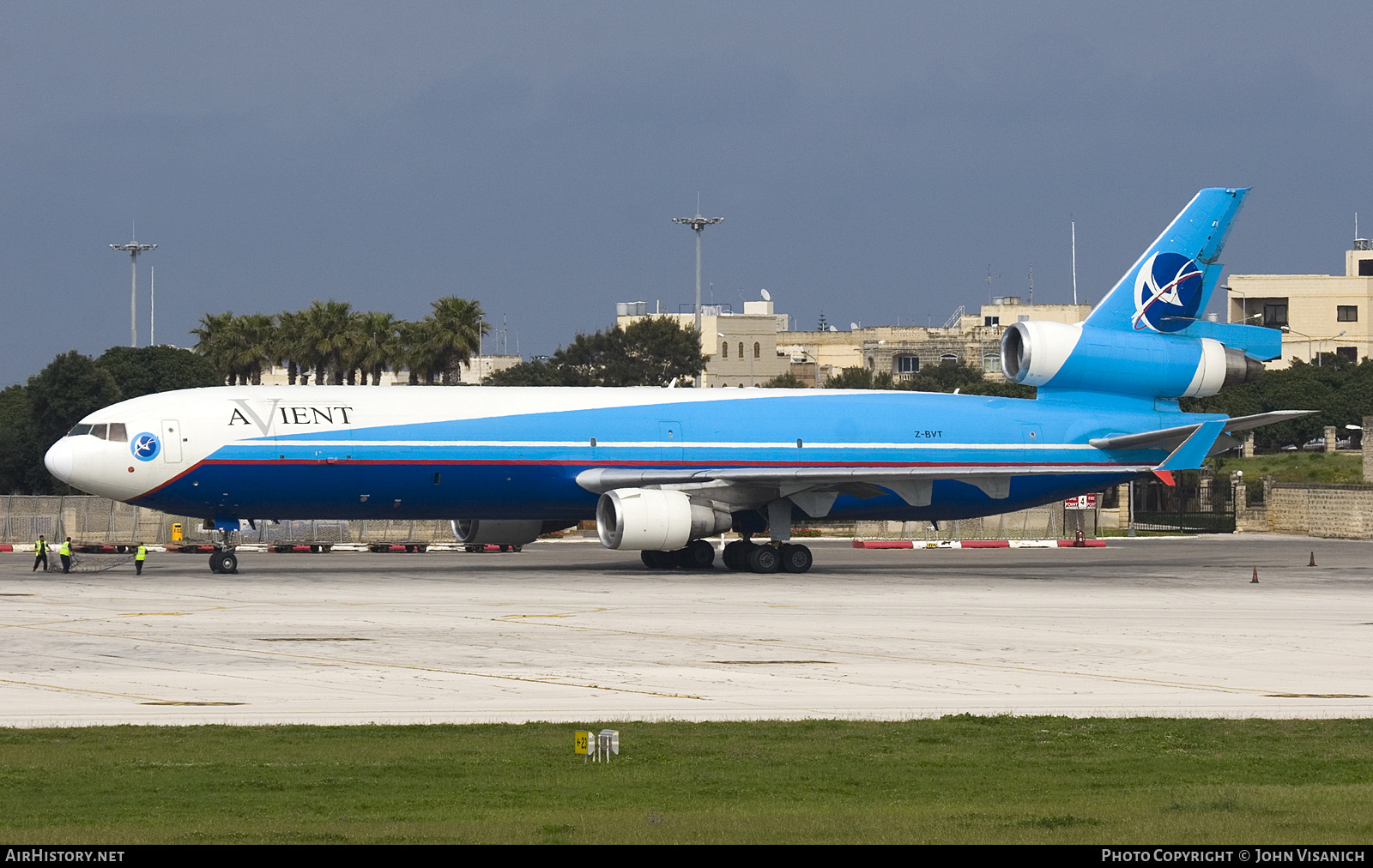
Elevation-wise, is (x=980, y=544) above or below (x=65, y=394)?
below

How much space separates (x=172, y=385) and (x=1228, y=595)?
65883mm

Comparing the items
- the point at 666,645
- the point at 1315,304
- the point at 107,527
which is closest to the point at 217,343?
the point at 107,527

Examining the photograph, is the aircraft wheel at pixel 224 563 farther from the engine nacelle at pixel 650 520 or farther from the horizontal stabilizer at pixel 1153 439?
the horizontal stabilizer at pixel 1153 439

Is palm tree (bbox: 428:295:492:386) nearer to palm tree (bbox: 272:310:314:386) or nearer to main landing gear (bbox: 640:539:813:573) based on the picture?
palm tree (bbox: 272:310:314:386)

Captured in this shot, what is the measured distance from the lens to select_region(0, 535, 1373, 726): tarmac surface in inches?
728

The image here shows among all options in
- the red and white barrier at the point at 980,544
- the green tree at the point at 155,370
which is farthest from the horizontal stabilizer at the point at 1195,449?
the green tree at the point at 155,370

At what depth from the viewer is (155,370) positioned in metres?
88.7

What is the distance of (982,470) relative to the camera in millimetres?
→ 43688

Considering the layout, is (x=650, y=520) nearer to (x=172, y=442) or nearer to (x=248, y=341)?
(x=172, y=442)

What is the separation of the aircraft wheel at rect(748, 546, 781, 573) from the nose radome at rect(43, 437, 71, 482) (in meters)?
16.9

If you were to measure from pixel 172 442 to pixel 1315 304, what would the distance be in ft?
531

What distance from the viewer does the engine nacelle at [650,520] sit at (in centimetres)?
3988

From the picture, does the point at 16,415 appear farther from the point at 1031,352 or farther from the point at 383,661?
the point at 383,661

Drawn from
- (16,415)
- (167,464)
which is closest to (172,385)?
(16,415)
